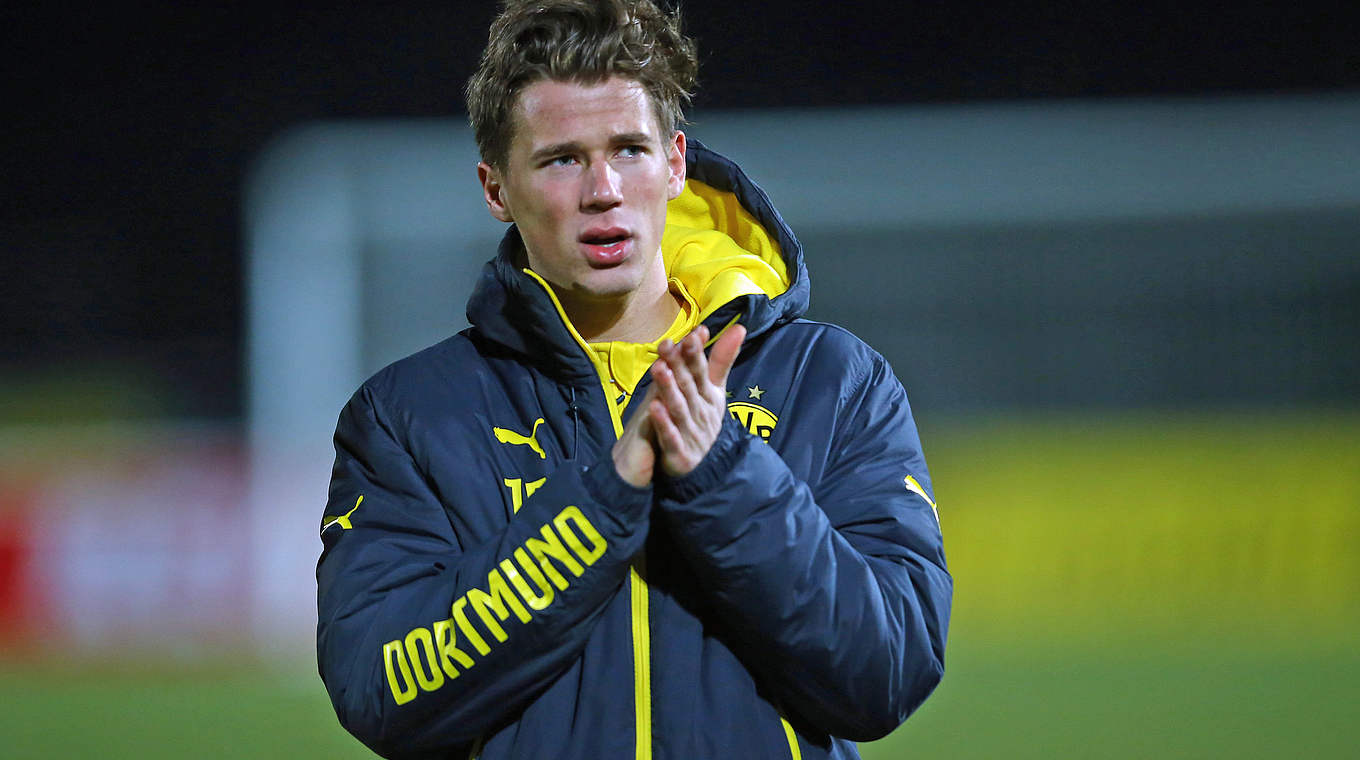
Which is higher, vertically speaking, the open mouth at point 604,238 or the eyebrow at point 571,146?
the eyebrow at point 571,146

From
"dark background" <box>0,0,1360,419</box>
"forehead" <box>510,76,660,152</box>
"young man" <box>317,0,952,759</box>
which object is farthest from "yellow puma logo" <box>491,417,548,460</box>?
"dark background" <box>0,0,1360,419</box>

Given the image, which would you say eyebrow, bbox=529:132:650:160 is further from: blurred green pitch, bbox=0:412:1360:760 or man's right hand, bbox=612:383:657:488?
blurred green pitch, bbox=0:412:1360:760

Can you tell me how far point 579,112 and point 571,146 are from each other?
0.09 ft

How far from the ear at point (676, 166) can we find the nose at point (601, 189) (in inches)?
3.2

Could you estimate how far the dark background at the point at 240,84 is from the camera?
16.4 feet

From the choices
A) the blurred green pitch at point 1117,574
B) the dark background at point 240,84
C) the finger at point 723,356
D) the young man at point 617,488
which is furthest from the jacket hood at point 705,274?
the dark background at point 240,84

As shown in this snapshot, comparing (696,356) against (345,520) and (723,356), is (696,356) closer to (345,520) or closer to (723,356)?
(723,356)

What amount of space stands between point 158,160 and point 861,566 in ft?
19.9

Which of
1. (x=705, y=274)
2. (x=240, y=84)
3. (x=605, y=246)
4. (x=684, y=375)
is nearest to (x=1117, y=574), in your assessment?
(x=705, y=274)

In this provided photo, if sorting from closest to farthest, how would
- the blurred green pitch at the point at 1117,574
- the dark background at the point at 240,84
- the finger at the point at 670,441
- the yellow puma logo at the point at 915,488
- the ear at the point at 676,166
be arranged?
the finger at the point at 670,441, the yellow puma logo at the point at 915,488, the ear at the point at 676,166, the blurred green pitch at the point at 1117,574, the dark background at the point at 240,84

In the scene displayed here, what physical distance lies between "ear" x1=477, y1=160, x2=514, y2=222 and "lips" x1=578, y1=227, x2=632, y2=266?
0.10 metres

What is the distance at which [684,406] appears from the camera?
833mm

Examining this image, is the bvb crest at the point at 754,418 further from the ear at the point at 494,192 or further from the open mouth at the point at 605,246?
the ear at the point at 494,192

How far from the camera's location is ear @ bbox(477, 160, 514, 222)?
3.53 ft
